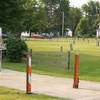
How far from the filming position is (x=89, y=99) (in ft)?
28.4

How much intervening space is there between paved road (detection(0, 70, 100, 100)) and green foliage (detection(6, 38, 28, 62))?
7.43 metres

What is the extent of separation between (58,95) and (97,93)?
1.35 metres

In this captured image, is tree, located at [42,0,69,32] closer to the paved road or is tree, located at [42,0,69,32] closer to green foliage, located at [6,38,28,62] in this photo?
green foliage, located at [6,38,28,62]

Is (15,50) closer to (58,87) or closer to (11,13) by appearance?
(11,13)

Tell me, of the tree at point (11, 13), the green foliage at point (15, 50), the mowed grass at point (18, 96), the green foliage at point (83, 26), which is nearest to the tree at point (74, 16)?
the green foliage at point (83, 26)

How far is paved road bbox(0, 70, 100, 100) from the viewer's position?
9.26 meters

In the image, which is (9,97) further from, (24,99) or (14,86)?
(14,86)

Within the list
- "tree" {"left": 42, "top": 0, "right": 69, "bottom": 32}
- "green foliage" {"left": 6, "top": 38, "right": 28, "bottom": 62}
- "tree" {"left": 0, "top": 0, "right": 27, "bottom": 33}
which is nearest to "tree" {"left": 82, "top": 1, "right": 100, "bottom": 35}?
"tree" {"left": 42, "top": 0, "right": 69, "bottom": 32}

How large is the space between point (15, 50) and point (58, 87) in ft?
33.1

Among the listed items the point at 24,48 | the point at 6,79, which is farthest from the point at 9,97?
the point at 24,48

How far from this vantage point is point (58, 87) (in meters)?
10.7

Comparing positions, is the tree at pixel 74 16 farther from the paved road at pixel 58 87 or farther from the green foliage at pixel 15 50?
the paved road at pixel 58 87

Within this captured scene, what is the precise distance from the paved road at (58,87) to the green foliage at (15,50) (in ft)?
24.4

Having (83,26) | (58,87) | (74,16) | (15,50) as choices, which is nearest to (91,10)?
(74,16)
